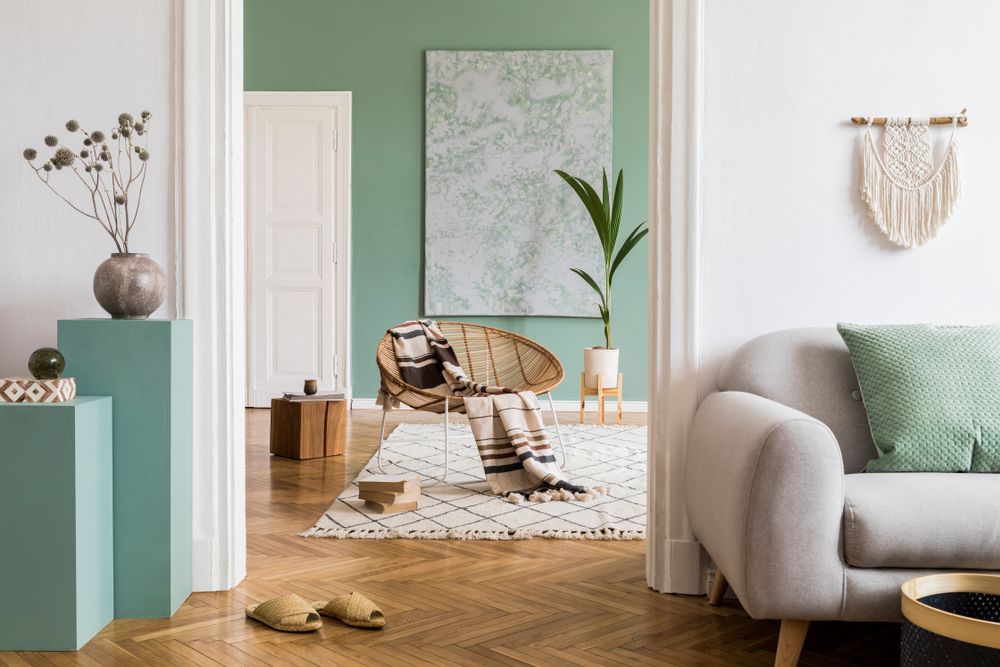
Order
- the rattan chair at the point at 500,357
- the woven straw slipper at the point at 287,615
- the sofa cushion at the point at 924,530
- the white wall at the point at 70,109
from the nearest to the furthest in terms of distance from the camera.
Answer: the sofa cushion at the point at 924,530 < the woven straw slipper at the point at 287,615 < the white wall at the point at 70,109 < the rattan chair at the point at 500,357

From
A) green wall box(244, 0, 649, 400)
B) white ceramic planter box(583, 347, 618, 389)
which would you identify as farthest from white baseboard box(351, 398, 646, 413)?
white ceramic planter box(583, 347, 618, 389)

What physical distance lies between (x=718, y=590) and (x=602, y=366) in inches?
141

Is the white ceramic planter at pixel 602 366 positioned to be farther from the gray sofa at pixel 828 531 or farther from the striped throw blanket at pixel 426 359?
the gray sofa at pixel 828 531

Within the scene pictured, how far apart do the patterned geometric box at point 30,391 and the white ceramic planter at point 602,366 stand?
4.21 metres

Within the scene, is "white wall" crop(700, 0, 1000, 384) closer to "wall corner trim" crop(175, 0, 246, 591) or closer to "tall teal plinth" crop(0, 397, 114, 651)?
"wall corner trim" crop(175, 0, 246, 591)

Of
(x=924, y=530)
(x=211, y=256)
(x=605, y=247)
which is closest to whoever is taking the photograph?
(x=924, y=530)

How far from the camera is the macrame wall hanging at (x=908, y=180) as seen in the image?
2730 mm

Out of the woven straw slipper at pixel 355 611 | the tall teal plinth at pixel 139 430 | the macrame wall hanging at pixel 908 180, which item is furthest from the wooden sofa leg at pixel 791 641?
the tall teal plinth at pixel 139 430

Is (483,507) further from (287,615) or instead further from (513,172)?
(513,172)

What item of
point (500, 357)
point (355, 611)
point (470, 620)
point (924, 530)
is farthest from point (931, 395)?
point (500, 357)

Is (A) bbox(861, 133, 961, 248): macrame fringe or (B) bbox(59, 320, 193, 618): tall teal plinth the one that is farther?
(A) bbox(861, 133, 961, 248): macrame fringe

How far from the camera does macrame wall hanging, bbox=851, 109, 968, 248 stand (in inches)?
107

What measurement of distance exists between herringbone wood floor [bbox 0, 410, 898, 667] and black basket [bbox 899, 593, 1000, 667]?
1.36 feet

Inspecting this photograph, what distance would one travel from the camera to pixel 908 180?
2.74 metres
